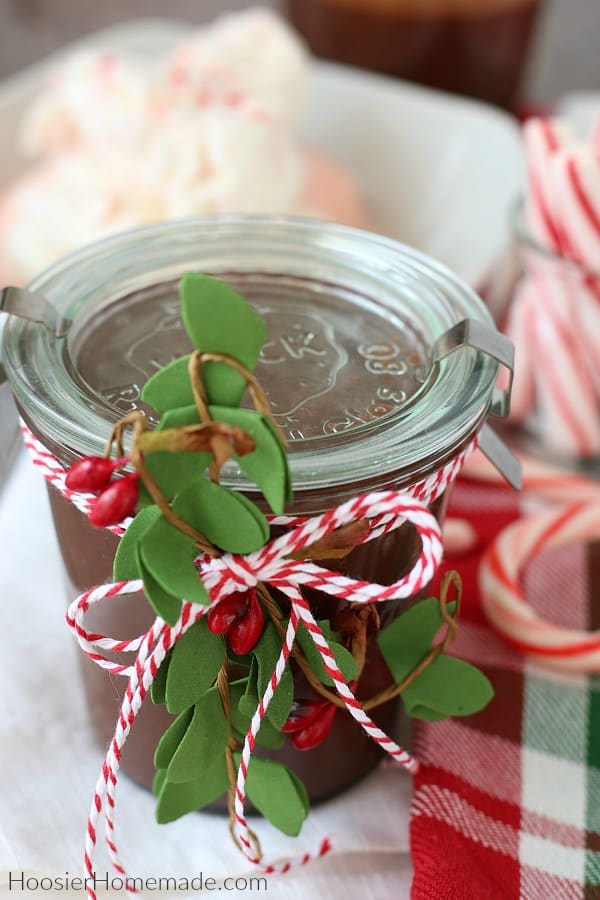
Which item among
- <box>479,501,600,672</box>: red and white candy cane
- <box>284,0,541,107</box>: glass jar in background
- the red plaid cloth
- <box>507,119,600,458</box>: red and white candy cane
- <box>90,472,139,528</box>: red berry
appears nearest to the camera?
<box>90,472,139,528</box>: red berry

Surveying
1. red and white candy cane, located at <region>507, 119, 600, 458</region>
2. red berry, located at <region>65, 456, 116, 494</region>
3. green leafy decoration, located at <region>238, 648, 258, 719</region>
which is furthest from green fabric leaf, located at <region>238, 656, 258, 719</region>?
red and white candy cane, located at <region>507, 119, 600, 458</region>

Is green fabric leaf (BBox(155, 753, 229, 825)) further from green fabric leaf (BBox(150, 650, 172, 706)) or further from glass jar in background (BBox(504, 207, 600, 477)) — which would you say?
glass jar in background (BBox(504, 207, 600, 477))

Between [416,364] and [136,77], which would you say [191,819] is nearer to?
[416,364]

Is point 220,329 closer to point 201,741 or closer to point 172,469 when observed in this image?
point 172,469

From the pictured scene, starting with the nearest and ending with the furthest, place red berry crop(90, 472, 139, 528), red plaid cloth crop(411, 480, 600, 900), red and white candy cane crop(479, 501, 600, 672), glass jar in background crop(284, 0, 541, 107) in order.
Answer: red berry crop(90, 472, 139, 528) → red plaid cloth crop(411, 480, 600, 900) → red and white candy cane crop(479, 501, 600, 672) → glass jar in background crop(284, 0, 541, 107)

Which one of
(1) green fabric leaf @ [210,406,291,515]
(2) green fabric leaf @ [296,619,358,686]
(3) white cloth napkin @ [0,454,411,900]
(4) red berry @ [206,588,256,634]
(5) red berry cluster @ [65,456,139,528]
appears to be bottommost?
(3) white cloth napkin @ [0,454,411,900]

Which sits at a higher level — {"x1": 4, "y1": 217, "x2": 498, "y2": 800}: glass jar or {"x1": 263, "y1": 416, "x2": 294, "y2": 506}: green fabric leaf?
{"x1": 263, "y1": 416, "x2": 294, "y2": 506}: green fabric leaf

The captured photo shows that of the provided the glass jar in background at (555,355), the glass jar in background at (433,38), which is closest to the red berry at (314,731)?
the glass jar in background at (555,355)

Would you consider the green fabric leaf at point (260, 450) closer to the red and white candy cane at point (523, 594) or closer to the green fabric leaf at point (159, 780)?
the green fabric leaf at point (159, 780)
